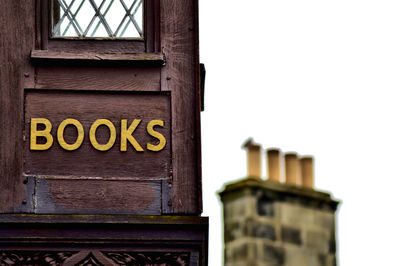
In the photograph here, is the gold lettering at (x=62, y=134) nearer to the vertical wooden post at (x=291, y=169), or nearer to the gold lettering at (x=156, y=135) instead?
the gold lettering at (x=156, y=135)

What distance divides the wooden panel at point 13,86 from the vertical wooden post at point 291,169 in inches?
125

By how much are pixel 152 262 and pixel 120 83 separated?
66.1 inches

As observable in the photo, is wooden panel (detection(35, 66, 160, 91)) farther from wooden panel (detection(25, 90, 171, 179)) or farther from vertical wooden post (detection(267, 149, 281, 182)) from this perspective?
vertical wooden post (detection(267, 149, 281, 182))

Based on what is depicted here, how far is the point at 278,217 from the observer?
11352mm

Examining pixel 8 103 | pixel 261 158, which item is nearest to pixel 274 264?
pixel 261 158

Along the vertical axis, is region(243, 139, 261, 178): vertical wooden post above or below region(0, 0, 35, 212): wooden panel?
below

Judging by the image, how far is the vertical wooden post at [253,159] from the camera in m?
11.4

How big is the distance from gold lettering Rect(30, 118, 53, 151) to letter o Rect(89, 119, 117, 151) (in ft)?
1.22

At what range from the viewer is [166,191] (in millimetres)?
13969

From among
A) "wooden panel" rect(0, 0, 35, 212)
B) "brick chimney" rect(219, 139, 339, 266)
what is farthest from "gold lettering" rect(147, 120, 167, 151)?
"brick chimney" rect(219, 139, 339, 266)

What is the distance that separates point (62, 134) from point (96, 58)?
0.78m

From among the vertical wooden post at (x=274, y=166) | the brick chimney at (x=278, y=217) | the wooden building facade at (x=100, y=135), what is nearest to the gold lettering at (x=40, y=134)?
the wooden building facade at (x=100, y=135)

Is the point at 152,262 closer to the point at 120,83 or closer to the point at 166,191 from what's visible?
the point at 166,191

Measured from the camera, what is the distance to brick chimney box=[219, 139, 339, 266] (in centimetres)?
1117
